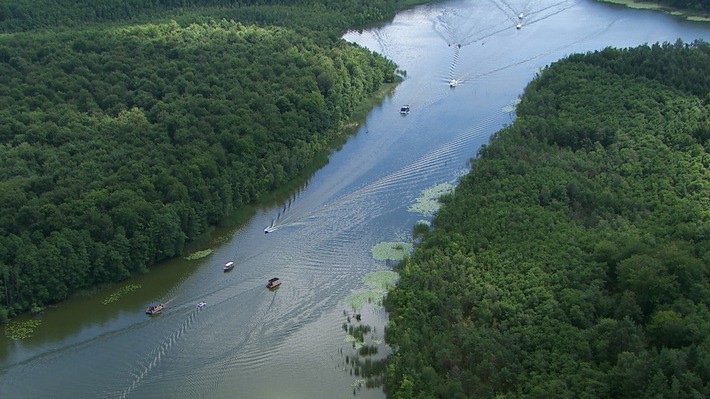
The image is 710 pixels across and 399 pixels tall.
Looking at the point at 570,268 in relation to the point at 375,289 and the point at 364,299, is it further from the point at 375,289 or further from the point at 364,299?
the point at 364,299

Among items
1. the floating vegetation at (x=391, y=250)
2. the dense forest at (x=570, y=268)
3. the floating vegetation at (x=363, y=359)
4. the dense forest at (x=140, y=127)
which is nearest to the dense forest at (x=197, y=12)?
the dense forest at (x=140, y=127)

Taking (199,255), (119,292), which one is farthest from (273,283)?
(119,292)

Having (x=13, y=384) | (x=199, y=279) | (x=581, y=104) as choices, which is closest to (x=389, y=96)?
(x=581, y=104)

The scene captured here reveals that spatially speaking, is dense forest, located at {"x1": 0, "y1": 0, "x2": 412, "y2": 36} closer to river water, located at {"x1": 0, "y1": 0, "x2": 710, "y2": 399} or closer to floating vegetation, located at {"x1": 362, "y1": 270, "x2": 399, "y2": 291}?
river water, located at {"x1": 0, "y1": 0, "x2": 710, "y2": 399}

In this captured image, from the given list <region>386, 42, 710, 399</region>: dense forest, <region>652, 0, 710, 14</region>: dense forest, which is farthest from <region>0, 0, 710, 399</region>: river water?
<region>652, 0, 710, 14</region>: dense forest

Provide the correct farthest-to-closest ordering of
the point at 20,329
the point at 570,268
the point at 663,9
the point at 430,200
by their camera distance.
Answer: the point at 663,9 → the point at 430,200 → the point at 20,329 → the point at 570,268

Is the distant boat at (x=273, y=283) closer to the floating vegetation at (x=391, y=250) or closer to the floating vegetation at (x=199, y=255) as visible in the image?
the floating vegetation at (x=199, y=255)

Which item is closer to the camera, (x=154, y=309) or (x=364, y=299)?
(x=154, y=309)

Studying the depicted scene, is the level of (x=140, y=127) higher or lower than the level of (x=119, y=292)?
higher
